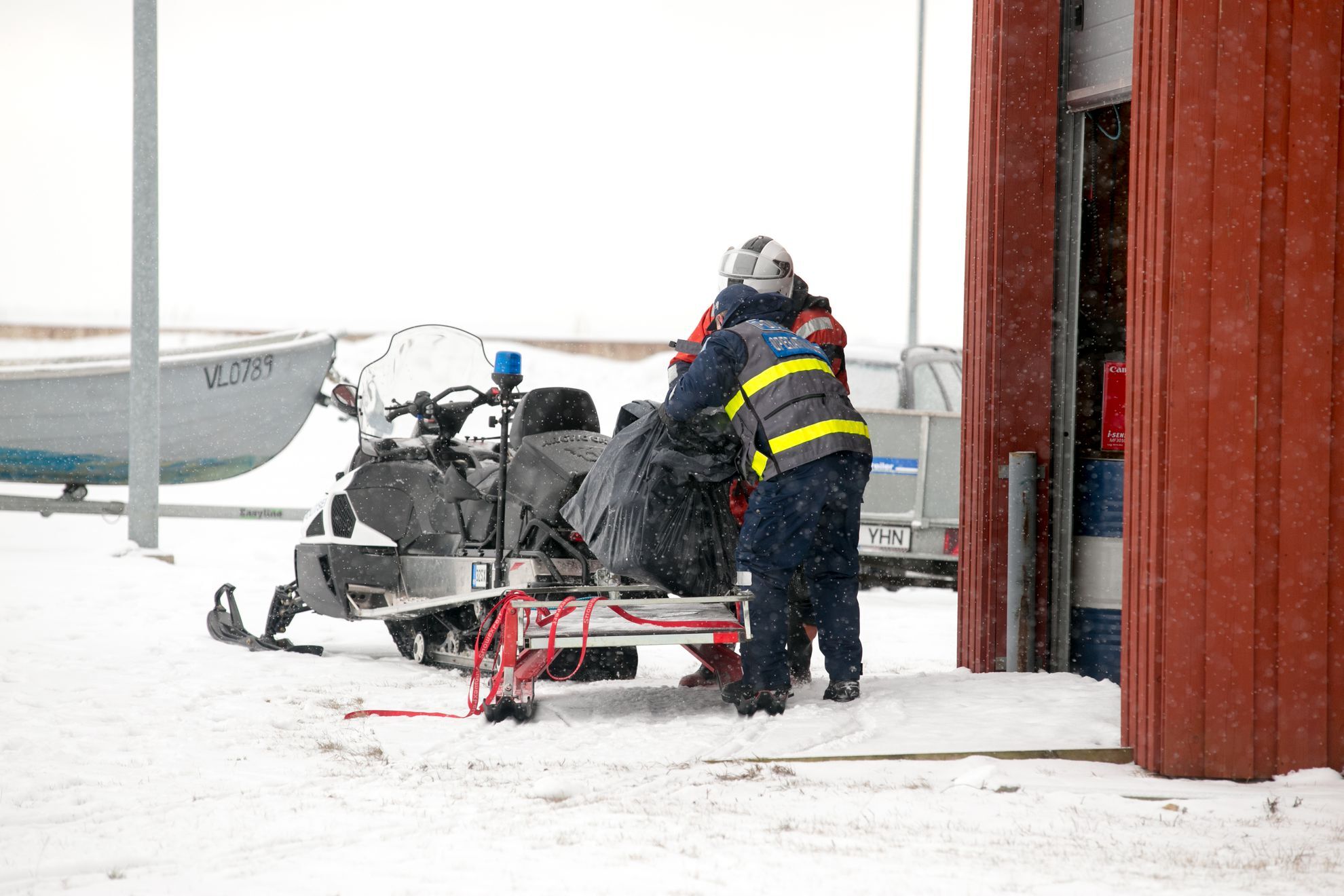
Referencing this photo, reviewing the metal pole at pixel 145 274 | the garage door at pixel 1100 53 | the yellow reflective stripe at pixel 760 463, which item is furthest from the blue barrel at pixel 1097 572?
the metal pole at pixel 145 274

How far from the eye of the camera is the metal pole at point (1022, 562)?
5832mm

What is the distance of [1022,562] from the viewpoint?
5.84 m

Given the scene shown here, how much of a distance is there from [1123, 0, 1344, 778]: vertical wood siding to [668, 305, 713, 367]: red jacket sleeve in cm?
212

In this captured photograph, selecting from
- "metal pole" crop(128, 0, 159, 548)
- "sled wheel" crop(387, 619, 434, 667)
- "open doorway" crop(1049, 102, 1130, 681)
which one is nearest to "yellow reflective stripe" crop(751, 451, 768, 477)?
"open doorway" crop(1049, 102, 1130, 681)

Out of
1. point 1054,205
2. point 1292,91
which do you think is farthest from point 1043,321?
point 1292,91

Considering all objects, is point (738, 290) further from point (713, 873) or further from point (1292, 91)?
point (713, 873)

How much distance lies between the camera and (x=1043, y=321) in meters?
6.06

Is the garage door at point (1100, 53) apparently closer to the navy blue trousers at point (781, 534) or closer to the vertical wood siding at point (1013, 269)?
the vertical wood siding at point (1013, 269)

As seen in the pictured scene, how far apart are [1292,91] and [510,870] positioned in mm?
3195

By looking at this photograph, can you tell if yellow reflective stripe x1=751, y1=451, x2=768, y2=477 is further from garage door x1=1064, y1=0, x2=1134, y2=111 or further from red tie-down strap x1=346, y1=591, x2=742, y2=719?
garage door x1=1064, y1=0, x2=1134, y2=111

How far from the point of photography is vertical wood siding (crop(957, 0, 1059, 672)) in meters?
6.02

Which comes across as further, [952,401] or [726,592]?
[952,401]

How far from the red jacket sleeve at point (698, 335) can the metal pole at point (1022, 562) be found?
1.44m

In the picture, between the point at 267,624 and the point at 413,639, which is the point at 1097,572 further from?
the point at 267,624
